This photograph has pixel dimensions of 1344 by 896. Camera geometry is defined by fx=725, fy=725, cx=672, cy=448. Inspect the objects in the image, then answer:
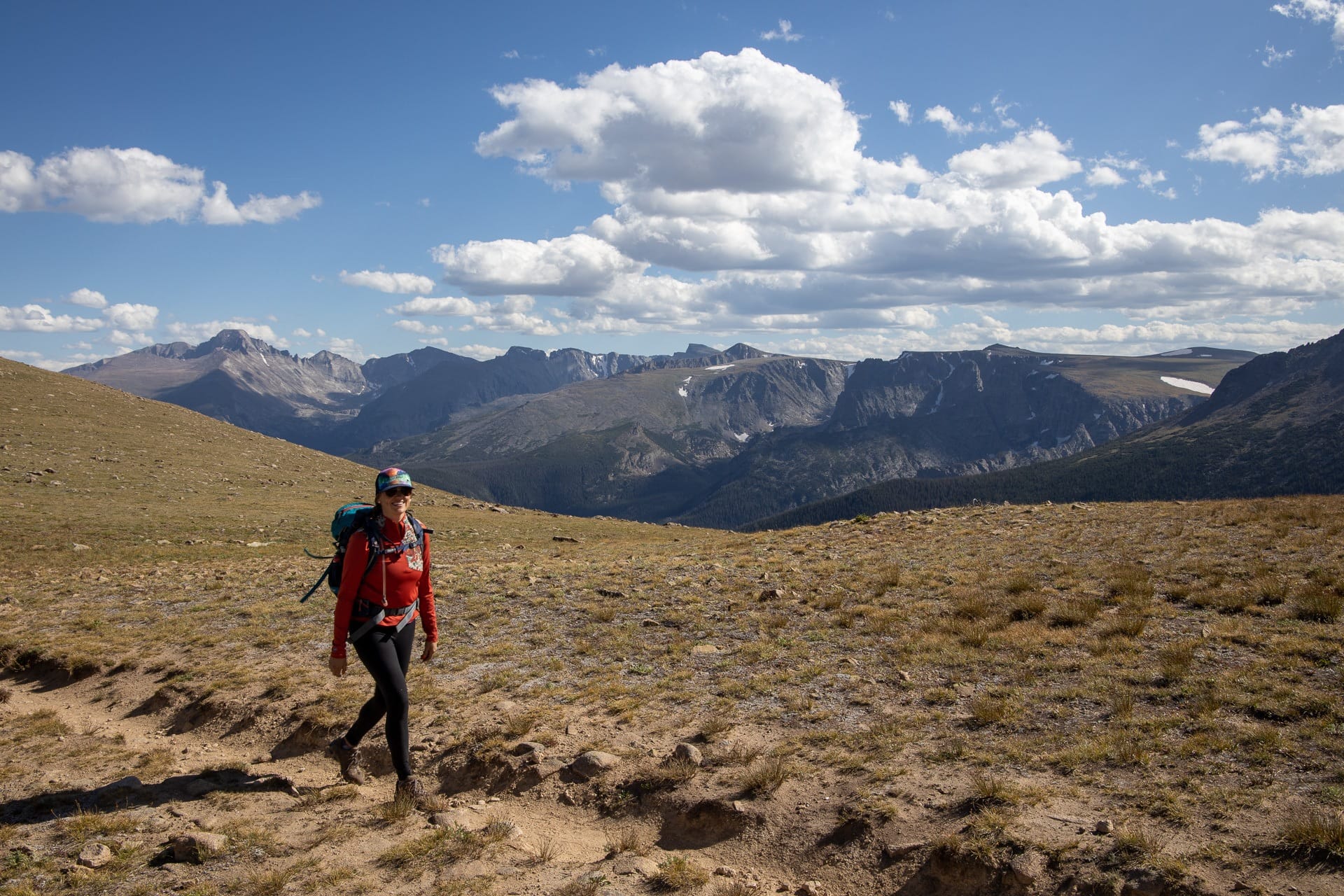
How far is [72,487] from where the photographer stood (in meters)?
46.7

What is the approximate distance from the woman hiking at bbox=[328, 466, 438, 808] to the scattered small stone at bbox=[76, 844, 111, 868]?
263 cm

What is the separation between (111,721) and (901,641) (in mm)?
14252

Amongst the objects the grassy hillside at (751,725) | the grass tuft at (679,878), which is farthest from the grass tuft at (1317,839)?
the grass tuft at (679,878)

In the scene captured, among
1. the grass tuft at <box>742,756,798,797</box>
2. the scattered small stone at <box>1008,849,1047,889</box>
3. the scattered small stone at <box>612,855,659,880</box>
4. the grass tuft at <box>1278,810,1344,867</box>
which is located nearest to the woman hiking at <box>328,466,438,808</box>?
the scattered small stone at <box>612,855,659,880</box>

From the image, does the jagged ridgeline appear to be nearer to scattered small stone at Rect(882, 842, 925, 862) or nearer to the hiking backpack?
the hiking backpack

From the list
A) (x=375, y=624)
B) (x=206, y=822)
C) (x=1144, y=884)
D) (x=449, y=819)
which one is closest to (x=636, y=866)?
(x=449, y=819)

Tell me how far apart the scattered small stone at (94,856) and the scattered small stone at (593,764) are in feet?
16.8

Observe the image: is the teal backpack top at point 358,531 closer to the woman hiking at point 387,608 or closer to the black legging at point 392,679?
the woman hiking at point 387,608

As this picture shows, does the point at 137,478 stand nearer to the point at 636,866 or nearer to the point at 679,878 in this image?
the point at 636,866

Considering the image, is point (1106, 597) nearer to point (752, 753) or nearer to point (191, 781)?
point (752, 753)

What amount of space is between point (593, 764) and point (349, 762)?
11.2 ft

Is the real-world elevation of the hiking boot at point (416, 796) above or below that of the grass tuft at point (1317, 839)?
below

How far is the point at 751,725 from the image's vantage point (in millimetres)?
10773

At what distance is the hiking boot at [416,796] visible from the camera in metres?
9.01
